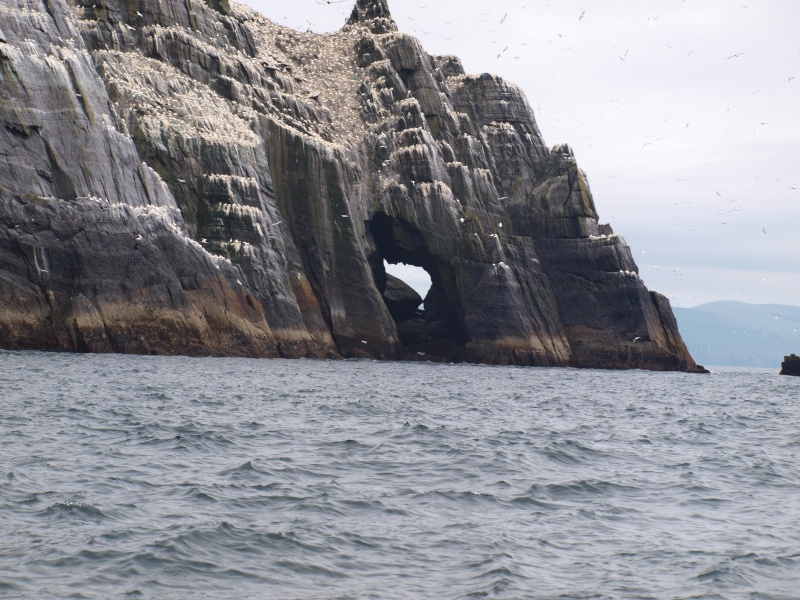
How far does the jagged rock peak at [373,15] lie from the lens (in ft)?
373

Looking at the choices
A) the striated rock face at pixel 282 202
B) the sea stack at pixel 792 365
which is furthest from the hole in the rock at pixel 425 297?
the sea stack at pixel 792 365

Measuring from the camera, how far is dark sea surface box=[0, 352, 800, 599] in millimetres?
14750

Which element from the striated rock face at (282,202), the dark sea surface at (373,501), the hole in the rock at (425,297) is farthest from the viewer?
the hole in the rock at (425,297)

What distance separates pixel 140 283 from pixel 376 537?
48.1 meters

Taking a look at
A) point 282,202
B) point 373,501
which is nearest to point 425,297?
point 282,202

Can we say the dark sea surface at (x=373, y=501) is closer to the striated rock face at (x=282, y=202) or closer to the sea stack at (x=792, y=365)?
the striated rock face at (x=282, y=202)

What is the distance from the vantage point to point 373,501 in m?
19.6

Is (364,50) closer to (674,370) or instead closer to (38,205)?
(674,370)

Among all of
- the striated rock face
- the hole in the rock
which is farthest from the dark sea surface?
the hole in the rock

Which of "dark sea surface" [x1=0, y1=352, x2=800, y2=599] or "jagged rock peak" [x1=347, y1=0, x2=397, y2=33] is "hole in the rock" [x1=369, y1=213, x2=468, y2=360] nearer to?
"jagged rock peak" [x1=347, y1=0, x2=397, y2=33]

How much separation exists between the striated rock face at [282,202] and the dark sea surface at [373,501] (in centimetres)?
2349

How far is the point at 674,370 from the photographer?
331 feet

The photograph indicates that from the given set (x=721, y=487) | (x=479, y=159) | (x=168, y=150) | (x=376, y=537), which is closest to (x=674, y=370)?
(x=479, y=159)

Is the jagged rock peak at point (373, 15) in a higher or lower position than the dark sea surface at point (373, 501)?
higher
